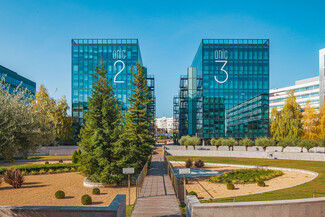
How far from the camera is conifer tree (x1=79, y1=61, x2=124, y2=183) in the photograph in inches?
Answer: 896

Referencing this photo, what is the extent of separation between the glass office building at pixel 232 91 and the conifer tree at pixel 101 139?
46464 mm

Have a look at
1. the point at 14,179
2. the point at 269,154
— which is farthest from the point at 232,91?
the point at 14,179

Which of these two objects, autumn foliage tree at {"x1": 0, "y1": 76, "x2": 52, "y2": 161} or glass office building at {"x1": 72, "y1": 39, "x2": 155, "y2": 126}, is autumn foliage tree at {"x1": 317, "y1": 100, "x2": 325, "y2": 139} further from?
autumn foliage tree at {"x1": 0, "y1": 76, "x2": 52, "y2": 161}

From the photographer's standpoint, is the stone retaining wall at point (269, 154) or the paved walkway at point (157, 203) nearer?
the paved walkway at point (157, 203)

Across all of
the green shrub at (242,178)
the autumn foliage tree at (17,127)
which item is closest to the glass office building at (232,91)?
the green shrub at (242,178)

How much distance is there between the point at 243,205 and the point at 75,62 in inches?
2798

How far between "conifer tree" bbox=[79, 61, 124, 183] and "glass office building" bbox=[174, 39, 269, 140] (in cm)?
4646

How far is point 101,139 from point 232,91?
52.6 metres

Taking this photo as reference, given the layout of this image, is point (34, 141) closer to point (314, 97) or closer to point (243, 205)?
point (243, 205)

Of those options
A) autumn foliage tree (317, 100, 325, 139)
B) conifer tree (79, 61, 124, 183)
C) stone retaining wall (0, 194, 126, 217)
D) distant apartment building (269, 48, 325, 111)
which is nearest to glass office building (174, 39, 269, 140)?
autumn foliage tree (317, 100, 325, 139)

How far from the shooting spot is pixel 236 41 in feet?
229

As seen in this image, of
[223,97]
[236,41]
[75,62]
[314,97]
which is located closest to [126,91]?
[75,62]

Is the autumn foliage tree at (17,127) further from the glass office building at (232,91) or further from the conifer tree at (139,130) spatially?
the glass office building at (232,91)

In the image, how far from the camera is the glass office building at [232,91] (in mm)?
68750
